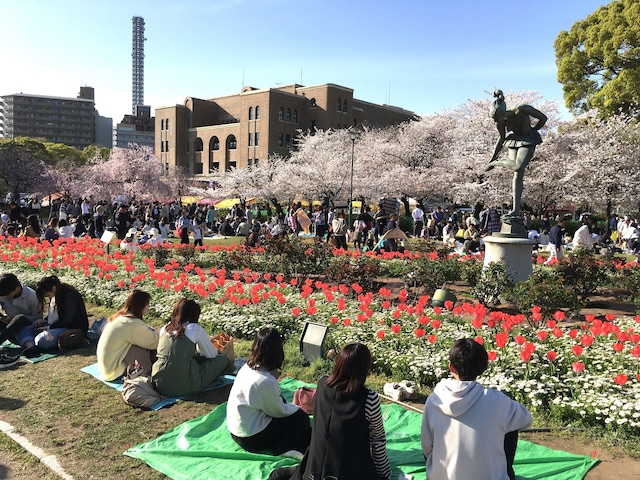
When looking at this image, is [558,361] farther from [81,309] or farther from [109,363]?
→ [81,309]

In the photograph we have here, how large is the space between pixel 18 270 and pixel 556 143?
2686cm

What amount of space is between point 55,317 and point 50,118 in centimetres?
16189

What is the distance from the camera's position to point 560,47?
100 ft

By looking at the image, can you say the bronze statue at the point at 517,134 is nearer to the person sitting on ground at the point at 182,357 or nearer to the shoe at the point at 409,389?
the shoe at the point at 409,389

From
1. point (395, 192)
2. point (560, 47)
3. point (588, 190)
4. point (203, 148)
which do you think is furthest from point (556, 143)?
point (203, 148)

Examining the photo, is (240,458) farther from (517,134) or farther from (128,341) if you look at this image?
(517,134)

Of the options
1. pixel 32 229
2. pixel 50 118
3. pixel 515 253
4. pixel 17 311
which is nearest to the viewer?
pixel 17 311

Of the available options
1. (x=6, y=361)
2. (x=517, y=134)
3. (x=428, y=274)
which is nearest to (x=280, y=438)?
(x=6, y=361)

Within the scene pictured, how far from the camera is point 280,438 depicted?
13.2 ft

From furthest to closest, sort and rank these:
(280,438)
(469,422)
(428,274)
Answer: (428,274) < (280,438) < (469,422)

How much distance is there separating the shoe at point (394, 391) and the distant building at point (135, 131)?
14832cm

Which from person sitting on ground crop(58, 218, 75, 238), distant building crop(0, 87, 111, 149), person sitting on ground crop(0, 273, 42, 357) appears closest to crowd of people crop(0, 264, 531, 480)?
person sitting on ground crop(0, 273, 42, 357)

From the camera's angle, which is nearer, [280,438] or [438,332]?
[280,438]

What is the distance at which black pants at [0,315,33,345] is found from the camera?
6.79 meters
